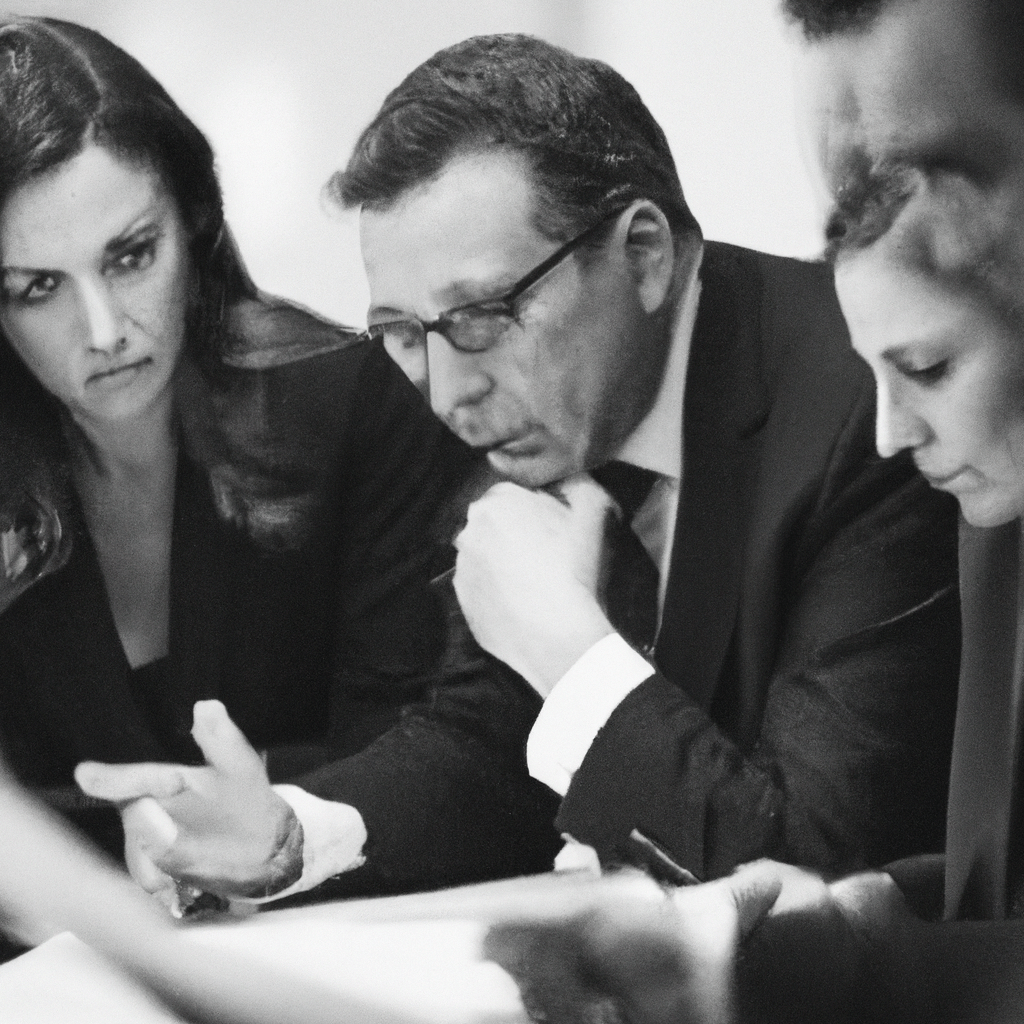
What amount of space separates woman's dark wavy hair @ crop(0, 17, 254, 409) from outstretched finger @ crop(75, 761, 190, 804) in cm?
53

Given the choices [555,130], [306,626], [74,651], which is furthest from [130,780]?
[555,130]

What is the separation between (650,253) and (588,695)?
503 mm

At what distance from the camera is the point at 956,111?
1548 millimetres

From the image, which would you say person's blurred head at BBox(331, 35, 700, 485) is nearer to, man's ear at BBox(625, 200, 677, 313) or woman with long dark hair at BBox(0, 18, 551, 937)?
man's ear at BBox(625, 200, 677, 313)

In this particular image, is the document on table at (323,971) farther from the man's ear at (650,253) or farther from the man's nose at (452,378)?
the man's ear at (650,253)

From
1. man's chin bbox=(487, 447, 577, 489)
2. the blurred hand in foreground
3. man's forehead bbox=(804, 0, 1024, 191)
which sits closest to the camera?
man's forehead bbox=(804, 0, 1024, 191)

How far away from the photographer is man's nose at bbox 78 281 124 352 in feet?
5.93

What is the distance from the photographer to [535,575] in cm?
172

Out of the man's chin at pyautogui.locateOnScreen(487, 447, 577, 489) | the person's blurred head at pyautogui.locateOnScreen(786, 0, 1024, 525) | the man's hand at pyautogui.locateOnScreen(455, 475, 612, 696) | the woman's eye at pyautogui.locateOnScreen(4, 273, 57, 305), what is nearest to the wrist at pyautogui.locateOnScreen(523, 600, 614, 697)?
the man's hand at pyautogui.locateOnScreen(455, 475, 612, 696)

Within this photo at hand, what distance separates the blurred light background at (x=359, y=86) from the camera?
5.38 ft

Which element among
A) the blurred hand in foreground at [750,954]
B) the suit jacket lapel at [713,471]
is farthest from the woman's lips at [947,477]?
the blurred hand in foreground at [750,954]

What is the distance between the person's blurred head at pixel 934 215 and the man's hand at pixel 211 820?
86 cm

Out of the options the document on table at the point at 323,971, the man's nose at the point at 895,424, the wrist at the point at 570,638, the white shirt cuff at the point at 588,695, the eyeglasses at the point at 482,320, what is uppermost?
the eyeglasses at the point at 482,320

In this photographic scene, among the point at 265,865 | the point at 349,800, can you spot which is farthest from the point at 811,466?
the point at 265,865
